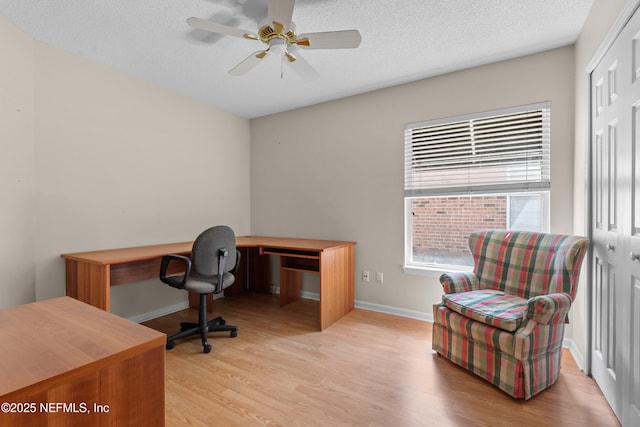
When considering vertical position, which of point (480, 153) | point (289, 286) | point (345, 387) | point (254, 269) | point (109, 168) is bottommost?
point (345, 387)

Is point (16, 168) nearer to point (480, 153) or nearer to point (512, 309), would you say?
point (512, 309)

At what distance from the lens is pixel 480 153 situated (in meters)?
2.82

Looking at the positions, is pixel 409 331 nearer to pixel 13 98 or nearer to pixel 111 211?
pixel 111 211

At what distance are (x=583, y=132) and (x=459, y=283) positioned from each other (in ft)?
4.63

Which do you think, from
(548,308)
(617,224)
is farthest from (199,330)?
(617,224)

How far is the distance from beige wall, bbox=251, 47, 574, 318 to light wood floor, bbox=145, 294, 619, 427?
2.82 feet

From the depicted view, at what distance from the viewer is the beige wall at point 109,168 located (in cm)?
238

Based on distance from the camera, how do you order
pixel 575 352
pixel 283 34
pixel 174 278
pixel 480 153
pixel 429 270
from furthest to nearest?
1. pixel 429 270
2. pixel 480 153
3. pixel 174 278
4. pixel 575 352
5. pixel 283 34

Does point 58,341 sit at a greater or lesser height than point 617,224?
lesser

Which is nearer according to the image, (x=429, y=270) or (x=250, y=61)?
(x=250, y=61)

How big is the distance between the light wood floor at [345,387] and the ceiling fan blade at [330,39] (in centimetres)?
220

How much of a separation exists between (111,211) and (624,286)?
12.4 ft

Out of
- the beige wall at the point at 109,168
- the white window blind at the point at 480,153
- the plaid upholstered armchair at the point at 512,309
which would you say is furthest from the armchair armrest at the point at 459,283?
the beige wall at the point at 109,168

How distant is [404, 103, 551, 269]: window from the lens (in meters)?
2.60
